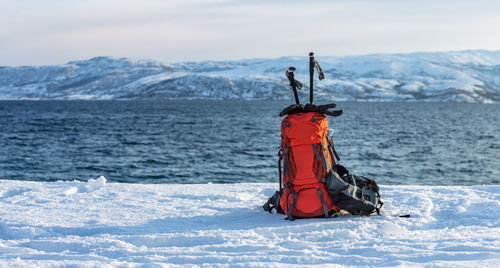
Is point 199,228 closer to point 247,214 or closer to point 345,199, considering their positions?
point 247,214

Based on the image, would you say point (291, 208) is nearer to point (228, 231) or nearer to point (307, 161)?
point (307, 161)

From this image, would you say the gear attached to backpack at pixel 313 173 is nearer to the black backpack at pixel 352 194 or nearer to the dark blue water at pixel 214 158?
the black backpack at pixel 352 194

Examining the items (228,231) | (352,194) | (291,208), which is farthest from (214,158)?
(228,231)

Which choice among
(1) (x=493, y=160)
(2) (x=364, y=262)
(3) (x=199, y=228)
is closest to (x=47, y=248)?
(3) (x=199, y=228)

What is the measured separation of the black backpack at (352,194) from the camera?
5.55 metres

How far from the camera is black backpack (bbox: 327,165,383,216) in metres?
5.55

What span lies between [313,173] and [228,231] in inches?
49.7

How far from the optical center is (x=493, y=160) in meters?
29.2

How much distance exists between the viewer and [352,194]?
5.61 m

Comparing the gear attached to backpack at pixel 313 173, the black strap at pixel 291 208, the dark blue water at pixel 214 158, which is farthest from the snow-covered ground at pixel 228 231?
the dark blue water at pixel 214 158

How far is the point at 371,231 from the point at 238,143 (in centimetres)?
3147

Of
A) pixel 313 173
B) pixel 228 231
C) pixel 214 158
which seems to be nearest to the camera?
pixel 228 231

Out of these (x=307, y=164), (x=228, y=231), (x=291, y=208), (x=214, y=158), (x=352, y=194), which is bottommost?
(x=214, y=158)

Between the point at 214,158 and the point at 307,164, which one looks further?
the point at 214,158
